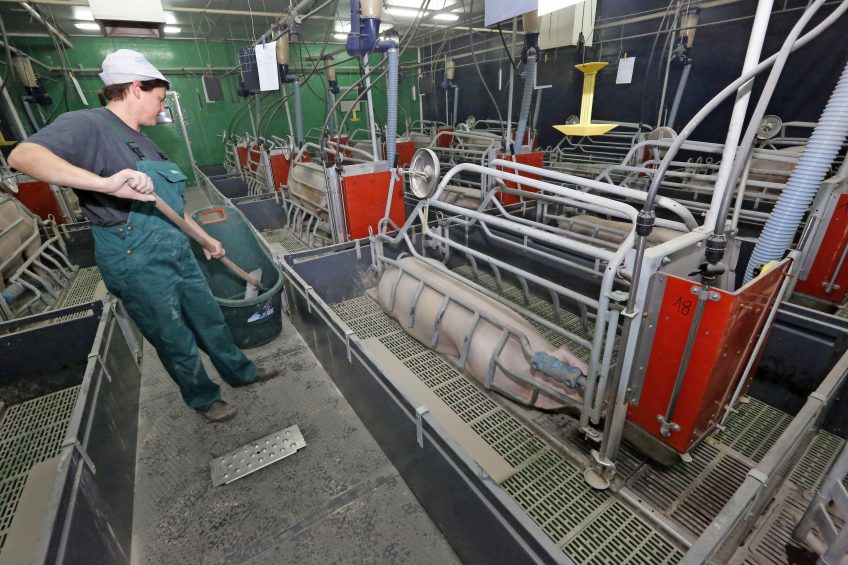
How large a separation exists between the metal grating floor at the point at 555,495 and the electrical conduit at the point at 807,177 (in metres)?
1.33

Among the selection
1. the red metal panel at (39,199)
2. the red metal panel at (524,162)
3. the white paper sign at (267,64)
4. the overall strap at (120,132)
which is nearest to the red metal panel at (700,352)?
the overall strap at (120,132)

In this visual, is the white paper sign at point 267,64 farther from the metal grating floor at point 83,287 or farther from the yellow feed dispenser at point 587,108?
the metal grating floor at point 83,287

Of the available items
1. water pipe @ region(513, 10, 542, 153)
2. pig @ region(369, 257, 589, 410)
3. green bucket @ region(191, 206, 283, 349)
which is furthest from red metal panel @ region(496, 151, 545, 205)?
green bucket @ region(191, 206, 283, 349)

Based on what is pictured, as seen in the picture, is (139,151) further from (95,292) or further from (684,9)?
(684,9)

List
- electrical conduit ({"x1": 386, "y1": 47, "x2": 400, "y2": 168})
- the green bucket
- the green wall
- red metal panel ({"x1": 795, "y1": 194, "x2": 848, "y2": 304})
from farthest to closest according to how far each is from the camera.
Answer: the green wall, electrical conduit ({"x1": 386, "y1": 47, "x2": 400, "y2": 168}), the green bucket, red metal panel ({"x1": 795, "y1": 194, "x2": 848, "y2": 304})

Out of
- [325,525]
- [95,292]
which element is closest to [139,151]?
[325,525]

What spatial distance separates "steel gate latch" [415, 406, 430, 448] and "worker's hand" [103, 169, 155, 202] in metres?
1.42

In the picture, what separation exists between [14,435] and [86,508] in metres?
1.44

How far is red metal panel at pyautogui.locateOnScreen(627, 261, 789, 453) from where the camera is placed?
4.23ft

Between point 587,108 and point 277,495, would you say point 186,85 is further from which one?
point 587,108

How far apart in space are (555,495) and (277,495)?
4.13 feet

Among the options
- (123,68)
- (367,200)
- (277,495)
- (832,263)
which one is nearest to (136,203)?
(123,68)

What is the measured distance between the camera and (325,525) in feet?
5.59

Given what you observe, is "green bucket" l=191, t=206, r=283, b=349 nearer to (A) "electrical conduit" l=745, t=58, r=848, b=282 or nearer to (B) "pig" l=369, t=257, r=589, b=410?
(B) "pig" l=369, t=257, r=589, b=410
